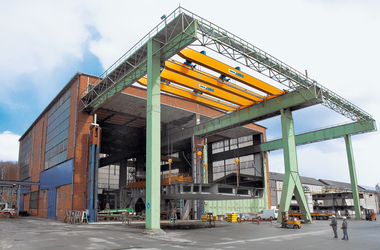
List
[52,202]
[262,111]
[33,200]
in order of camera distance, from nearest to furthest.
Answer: [262,111], [52,202], [33,200]

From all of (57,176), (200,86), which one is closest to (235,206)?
(200,86)

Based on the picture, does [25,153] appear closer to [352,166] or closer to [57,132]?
[57,132]

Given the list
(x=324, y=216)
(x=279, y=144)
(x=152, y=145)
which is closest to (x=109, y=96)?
(x=152, y=145)

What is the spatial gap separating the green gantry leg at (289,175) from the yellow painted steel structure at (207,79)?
146 inches

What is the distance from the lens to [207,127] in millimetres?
36562

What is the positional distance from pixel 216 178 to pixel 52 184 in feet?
83.9

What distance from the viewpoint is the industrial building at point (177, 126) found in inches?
848

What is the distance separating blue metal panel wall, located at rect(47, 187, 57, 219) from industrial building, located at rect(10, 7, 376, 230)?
0.13 m

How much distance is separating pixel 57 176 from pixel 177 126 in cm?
1761

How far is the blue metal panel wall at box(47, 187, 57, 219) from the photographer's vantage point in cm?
3616

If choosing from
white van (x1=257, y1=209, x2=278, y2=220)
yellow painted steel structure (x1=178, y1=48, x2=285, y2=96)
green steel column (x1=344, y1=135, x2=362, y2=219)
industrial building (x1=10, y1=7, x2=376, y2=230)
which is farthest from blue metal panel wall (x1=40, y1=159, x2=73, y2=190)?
green steel column (x1=344, y1=135, x2=362, y2=219)

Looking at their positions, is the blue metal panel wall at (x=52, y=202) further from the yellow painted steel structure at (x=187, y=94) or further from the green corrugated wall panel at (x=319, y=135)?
the green corrugated wall panel at (x=319, y=135)

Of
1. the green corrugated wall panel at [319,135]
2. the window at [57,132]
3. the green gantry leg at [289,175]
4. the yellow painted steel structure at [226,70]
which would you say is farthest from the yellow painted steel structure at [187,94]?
the window at [57,132]

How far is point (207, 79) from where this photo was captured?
2731 cm
